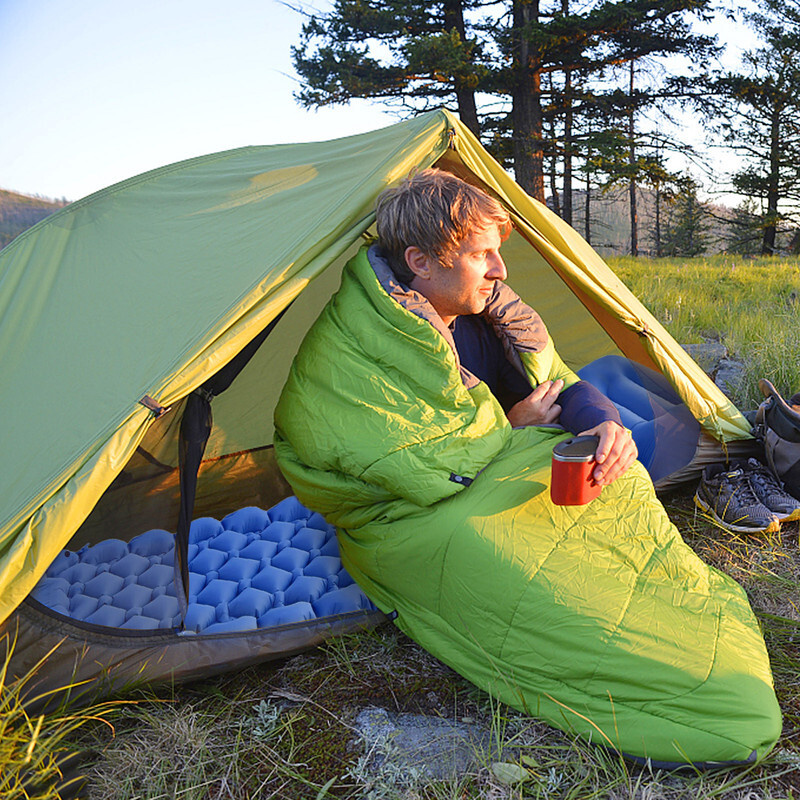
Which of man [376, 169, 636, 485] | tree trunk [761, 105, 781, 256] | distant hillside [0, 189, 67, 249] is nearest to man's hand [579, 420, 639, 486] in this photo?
man [376, 169, 636, 485]

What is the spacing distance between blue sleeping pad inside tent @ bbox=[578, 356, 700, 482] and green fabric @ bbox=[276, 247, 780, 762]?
99 cm

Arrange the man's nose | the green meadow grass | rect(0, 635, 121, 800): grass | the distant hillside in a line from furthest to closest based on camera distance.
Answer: the distant hillside
the green meadow grass
the man's nose
rect(0, 635, 121, 800): grass

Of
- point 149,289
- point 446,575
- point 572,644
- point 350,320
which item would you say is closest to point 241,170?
point 149,289

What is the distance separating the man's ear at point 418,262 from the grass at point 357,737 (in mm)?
1045

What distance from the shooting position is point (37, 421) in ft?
6.07

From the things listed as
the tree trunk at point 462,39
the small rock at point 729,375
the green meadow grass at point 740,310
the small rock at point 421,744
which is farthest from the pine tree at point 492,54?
the small rock at point 421,744

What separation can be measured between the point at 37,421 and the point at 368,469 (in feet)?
3.22

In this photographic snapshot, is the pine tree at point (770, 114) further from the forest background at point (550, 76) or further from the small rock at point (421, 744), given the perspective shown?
the small rock at point (421, 744)

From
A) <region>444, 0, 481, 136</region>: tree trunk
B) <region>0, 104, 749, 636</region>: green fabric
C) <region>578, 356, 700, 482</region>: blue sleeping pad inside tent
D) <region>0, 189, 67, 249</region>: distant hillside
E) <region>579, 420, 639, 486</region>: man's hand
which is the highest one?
<region>444, 0, 481, 136</region>: tree trunk

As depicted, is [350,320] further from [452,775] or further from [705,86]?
[705,86]

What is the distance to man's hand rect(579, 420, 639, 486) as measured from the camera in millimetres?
1587

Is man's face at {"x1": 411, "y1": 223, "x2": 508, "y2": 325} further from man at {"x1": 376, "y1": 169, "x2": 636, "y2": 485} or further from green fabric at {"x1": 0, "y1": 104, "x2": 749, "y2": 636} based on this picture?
green fabric at {"x1": 0, "y1": 104, "x2": 749, "y2": 636}

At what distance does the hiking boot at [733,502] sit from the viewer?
2.28 meters

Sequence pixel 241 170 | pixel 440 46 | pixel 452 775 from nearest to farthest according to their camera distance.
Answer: pixel 452 775, pixel 241 170, pixel 440 46
